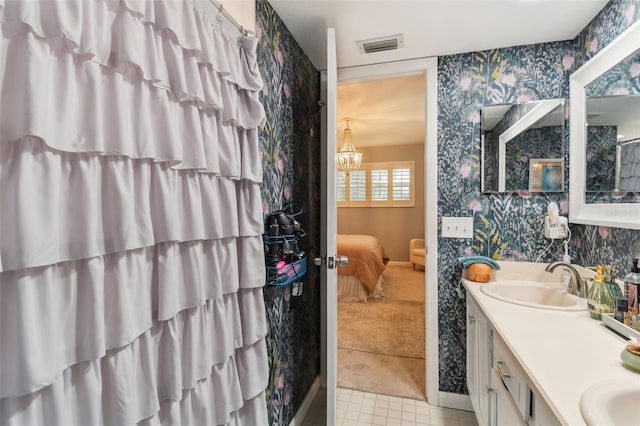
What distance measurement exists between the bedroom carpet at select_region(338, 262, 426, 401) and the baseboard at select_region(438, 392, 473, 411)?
148 mm

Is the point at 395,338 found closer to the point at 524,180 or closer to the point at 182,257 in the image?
the point at 524,180

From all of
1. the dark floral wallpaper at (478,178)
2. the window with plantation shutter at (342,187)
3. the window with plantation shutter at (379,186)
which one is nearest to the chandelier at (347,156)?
the window with plantation shutter at (379,186)

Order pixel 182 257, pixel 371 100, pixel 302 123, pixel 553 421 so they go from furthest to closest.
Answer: pixel 371 100
pixel 302 123
pixel 182 257
pixel 553 421

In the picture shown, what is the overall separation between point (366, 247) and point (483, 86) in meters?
2.51

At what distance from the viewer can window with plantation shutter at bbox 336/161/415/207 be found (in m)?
6.20

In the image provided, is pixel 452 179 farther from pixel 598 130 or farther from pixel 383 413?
pixel 383 413

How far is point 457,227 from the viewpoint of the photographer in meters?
2.00

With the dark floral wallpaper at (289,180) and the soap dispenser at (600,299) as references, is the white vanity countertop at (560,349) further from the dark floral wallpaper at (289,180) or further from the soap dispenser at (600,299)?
the dark floral wallpaper at (289,180)

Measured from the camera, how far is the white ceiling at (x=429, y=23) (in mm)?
1493

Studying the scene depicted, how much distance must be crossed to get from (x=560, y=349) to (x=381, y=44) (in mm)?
1807

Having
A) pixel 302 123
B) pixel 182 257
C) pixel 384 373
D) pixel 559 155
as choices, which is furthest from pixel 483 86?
pixel 384 373

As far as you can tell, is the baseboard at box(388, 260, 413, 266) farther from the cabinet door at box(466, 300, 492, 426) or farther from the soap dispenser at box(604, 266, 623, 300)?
the soap dispenser at box(604, 266, 623, 300)

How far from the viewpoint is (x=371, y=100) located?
350cm

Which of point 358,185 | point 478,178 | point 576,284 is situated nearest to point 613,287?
point 576,284
